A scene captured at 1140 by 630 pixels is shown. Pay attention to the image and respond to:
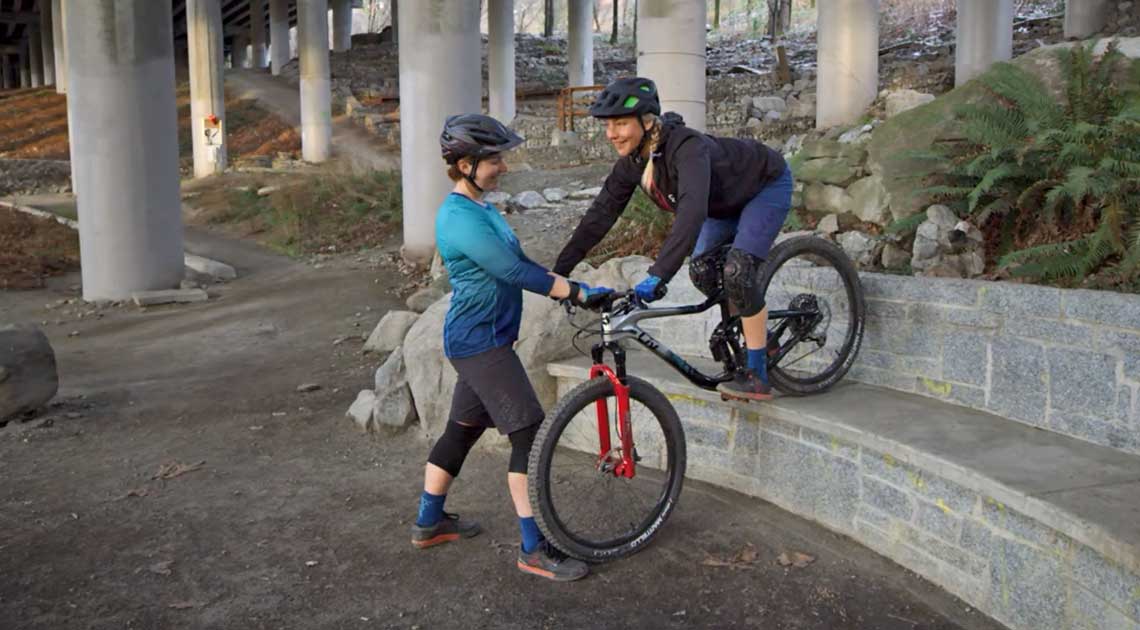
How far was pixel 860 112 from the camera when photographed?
18.9 meters

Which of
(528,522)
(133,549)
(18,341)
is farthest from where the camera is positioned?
(18,341)

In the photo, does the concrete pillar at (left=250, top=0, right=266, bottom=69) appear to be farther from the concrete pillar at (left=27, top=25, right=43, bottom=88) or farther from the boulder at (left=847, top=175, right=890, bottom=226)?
the boulder at (left=847, top=175, right=890, bottom=226)

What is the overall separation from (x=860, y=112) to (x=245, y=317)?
1274 cm

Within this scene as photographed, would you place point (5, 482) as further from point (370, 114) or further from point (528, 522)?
point (370, 114)

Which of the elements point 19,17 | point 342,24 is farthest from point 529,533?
point 19,17

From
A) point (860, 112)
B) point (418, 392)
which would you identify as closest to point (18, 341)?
point (418, 392)

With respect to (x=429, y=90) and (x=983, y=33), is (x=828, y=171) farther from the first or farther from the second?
(x=983, y=33)

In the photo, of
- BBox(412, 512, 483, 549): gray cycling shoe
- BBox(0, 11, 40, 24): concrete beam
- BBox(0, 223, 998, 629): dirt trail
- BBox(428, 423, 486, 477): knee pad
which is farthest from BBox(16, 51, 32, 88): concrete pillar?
BBox(428, 423, 486, 477): knee pad

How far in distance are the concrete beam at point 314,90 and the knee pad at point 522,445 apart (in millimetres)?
28248

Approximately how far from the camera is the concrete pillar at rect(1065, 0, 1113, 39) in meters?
25.5

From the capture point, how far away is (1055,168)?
19.5 ft

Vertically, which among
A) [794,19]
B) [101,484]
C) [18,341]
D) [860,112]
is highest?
[794,19]

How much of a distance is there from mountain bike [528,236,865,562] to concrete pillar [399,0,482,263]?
33.3 feet

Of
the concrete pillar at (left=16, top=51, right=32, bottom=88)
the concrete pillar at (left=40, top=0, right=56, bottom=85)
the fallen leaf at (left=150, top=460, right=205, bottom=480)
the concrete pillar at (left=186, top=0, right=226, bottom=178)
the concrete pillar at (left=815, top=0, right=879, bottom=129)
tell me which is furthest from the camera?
the concrete pillar at (left=16, top=51, right=32, bottom=88)
